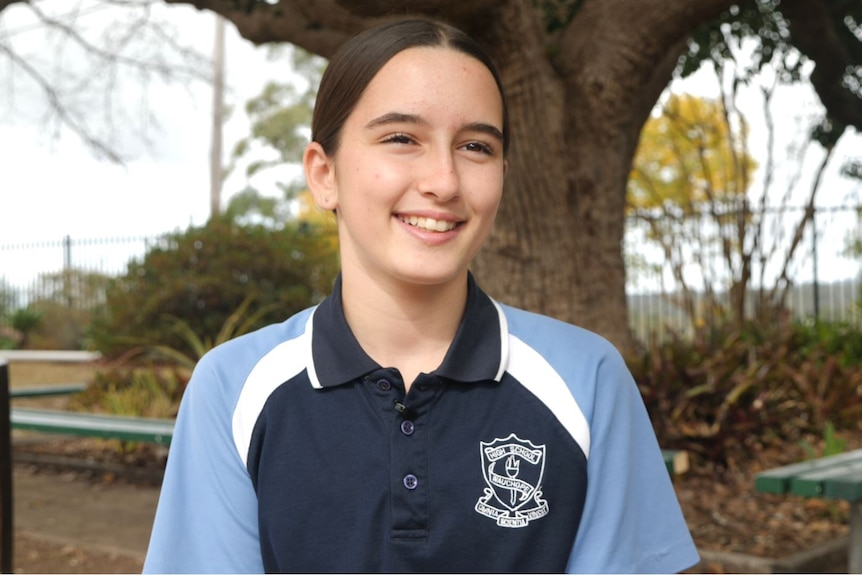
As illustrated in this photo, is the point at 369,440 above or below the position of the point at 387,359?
below

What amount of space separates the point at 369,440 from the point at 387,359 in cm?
18

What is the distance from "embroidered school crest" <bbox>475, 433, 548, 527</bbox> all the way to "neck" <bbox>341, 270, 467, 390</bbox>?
0.20 metres

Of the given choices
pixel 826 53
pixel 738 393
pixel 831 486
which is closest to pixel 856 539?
pixel 831 486

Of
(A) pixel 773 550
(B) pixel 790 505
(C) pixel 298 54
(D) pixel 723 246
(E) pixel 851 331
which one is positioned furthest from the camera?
(C) pixel 298 54

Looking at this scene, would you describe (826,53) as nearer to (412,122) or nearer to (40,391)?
(40,391)

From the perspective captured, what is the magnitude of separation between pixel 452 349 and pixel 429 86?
45 cm

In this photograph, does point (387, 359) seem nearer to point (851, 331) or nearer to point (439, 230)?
point (439, 230)

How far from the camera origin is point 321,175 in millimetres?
1908

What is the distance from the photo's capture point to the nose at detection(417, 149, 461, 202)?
167 cm

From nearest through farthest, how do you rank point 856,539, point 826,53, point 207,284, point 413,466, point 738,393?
point 413,466, point 856,539, point 738,393, point 826,53, point 207,284

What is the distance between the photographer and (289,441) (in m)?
1.67

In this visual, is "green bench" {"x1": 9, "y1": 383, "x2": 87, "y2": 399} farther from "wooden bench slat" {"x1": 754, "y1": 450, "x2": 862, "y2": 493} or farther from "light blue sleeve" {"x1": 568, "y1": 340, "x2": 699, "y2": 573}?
"light blue sleeve" {"x1": 568, "y1": 340, "x2": 699, "y2": 573}

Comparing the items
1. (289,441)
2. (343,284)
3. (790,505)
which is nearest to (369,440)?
(289,441)

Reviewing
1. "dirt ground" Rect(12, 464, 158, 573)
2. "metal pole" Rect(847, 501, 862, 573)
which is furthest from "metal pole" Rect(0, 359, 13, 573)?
"metal pole" Rect(847, 501, 862, 573)
